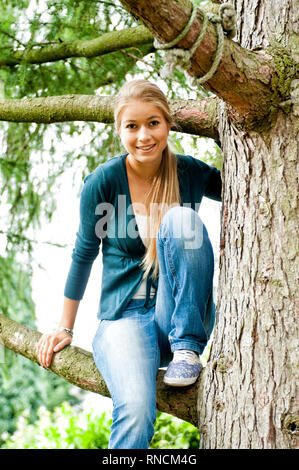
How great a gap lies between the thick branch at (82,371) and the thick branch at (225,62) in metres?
0.91

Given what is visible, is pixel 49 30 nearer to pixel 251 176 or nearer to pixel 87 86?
pixel 87 86

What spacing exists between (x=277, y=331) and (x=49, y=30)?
200 centimetres

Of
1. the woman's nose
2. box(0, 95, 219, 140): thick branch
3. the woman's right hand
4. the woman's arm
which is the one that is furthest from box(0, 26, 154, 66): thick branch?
the woman's right hand

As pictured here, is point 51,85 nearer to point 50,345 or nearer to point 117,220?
point 117,220

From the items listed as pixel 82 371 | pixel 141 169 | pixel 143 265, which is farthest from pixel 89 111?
pixel 82 371

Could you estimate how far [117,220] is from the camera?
204 centimetres

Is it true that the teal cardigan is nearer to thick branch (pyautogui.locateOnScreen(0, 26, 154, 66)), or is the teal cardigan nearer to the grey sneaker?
the grey sneaker

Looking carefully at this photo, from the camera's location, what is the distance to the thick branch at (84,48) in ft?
8.48

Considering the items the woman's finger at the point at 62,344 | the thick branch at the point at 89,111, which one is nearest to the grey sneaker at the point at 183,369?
the woman's finger at the point at 62,344

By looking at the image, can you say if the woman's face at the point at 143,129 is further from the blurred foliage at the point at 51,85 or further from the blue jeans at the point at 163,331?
the blurred foliage at the point at 51,85

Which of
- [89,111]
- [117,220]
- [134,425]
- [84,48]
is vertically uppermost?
[84,48]

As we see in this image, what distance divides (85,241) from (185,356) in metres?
0.61
